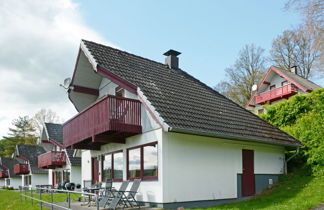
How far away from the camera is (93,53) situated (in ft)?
47.3

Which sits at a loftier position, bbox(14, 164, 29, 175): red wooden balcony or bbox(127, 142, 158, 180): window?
bbox(127, 142, 158, 180): window

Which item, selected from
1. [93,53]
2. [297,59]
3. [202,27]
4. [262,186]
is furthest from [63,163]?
[297,59]

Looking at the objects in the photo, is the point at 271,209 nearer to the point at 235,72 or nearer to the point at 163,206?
the point at 163,206

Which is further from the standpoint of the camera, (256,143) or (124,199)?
(256,143)

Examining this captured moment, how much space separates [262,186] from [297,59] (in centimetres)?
2759

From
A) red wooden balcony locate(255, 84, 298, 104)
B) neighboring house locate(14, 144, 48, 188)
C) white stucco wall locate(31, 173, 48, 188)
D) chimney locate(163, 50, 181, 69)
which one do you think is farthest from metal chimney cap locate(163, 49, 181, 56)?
white stucco wall locate(31, 173, 48, 188)

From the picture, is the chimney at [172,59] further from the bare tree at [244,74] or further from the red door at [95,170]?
the bare tree at [244,74]

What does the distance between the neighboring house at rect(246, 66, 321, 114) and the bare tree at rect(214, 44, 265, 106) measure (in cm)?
465

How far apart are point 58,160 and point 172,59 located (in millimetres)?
18428

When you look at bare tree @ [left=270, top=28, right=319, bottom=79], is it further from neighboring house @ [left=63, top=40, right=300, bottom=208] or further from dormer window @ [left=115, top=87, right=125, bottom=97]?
dormer window @ [left=115, top=87, right=125, bottom=97]

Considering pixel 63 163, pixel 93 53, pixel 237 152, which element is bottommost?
pixel 63 163

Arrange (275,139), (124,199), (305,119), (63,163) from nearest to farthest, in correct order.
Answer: (124,199), (275,139), (305,119), (63,163)

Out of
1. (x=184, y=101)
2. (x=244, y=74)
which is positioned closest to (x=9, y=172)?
(x=244, y=74)

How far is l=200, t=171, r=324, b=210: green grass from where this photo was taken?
1038cm
